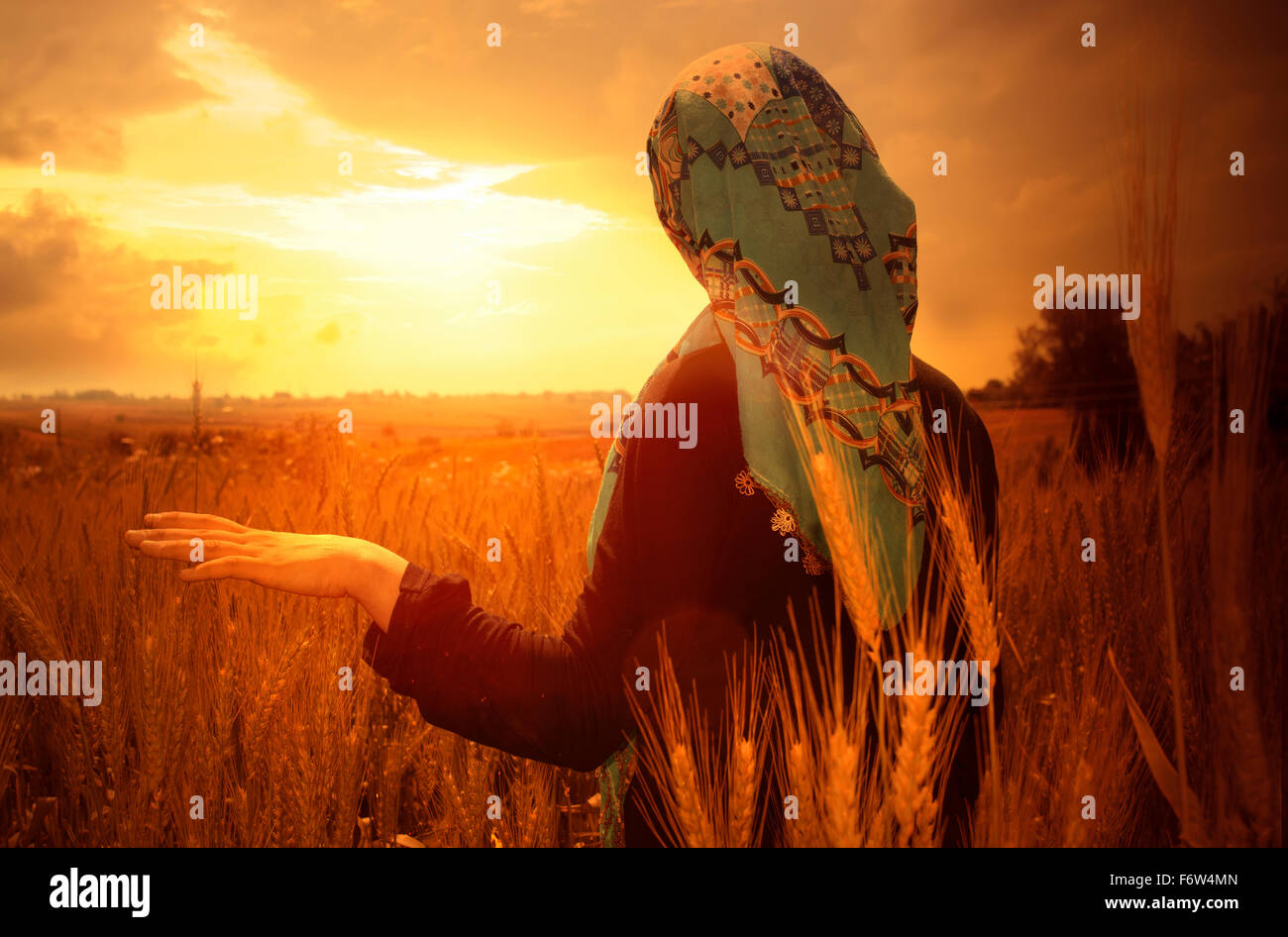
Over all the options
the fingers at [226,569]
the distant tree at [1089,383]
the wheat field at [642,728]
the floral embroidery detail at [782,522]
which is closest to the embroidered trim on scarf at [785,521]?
the floral embroidery detail at [782,522]

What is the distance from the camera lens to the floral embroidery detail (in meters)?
1.04

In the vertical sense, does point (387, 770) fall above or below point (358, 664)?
below

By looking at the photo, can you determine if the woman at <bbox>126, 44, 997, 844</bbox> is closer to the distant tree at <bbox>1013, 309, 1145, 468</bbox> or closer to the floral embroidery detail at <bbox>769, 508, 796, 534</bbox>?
the floral embroidery detail at <bbox>769, 508, 796, 534</bbox>

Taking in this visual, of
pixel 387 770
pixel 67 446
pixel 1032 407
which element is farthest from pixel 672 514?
Answer: pixel 67 446

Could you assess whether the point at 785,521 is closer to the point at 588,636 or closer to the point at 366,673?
the point at 588,636

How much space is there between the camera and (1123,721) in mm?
1398

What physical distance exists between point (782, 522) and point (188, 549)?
96 centimetres

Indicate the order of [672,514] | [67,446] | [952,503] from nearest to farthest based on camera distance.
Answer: [952,503], [672,514], [67,446]

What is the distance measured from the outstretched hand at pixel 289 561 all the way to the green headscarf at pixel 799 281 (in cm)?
38

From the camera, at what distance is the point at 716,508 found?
105 cm

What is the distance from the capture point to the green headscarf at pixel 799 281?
1.05 metres

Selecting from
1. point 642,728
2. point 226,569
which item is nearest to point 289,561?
point 226,569

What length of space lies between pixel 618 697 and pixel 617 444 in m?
0.42
